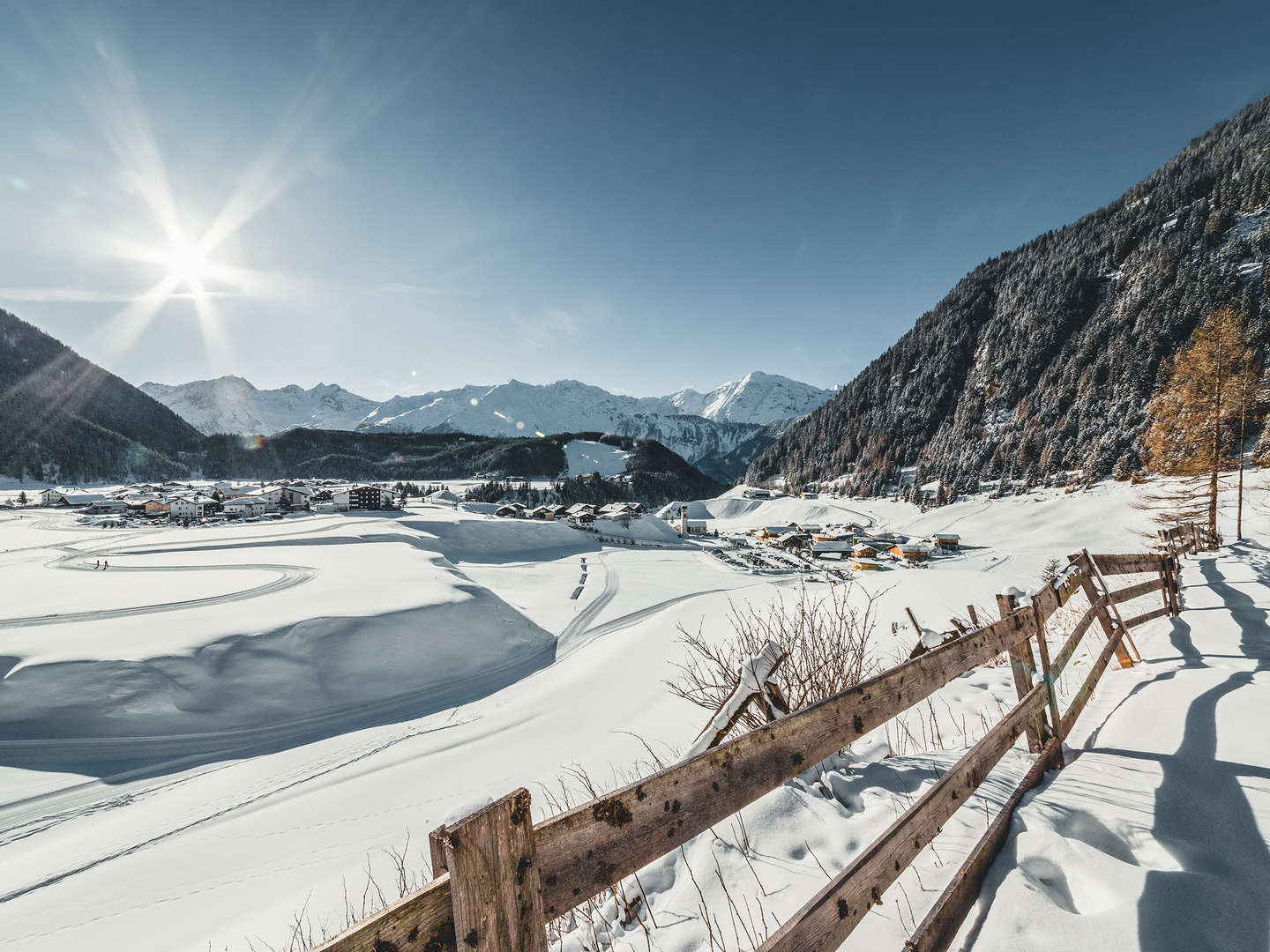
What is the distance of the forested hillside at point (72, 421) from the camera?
124500mm

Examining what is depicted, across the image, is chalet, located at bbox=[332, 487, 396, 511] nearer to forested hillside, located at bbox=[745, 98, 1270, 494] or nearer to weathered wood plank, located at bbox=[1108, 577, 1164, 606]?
weathered wood plank, located at bbox=[1108, 577, 1164, 606]

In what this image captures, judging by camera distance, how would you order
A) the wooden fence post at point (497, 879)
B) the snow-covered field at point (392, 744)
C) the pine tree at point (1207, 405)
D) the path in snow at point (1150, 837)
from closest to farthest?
the wooden fence post at point (497, 879), the path in snow at point (1150, 837), the snow-covered field at point (392, 744), the pine tree at point (1207, 405)

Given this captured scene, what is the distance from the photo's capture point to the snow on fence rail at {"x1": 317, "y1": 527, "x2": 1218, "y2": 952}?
3.56 feet

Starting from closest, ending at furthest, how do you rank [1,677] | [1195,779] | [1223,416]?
[1195,779]
[1,677]
[1223,416]

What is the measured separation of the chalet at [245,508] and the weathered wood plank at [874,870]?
296 ft

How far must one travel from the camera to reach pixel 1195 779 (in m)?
3.08

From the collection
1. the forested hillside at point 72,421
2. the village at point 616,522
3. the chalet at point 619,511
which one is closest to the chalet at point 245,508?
the village at point 616,522

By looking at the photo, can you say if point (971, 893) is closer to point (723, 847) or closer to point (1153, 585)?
point (723, 847)

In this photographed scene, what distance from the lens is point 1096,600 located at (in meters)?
5.45

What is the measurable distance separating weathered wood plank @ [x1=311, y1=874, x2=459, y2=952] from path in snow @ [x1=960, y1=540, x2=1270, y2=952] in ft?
7.99

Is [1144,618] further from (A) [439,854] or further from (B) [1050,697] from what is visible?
(A) [439,854]

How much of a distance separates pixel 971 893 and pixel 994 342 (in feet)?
375

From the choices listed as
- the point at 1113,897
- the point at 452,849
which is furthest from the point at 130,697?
the point at 1113,897

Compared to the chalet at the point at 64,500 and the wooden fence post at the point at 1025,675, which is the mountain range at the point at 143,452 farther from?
the wooden fence post at the point at 1025,675
